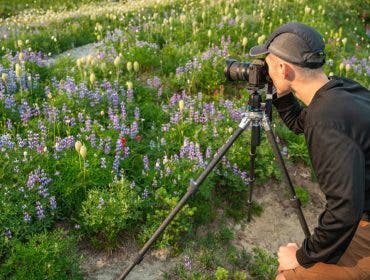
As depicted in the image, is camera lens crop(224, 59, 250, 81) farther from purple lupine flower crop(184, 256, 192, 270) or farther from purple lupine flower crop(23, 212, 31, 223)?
purple lupine flower crop(23, 212, 31, 223)

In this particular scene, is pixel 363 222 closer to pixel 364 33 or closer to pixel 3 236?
pixel 3 236

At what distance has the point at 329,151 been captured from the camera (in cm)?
308

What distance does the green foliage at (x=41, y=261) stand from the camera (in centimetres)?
432

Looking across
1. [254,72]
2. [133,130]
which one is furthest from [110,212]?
[254,72]

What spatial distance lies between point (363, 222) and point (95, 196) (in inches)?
→ 108

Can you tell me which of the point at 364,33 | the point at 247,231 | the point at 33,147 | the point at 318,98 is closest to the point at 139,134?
the point at 33,147

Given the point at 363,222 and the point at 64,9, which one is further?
the point at 64,9

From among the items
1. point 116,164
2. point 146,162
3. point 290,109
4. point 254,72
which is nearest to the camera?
point 254,72

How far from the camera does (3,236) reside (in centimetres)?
469

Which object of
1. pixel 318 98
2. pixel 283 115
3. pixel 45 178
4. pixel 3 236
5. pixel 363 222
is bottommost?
pixel 3 236

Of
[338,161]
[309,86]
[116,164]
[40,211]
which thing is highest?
[309,86]

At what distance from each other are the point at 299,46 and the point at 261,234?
10.2ft

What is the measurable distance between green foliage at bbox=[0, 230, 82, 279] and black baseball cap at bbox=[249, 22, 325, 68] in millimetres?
2761

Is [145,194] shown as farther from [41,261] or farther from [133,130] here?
[41,261]
